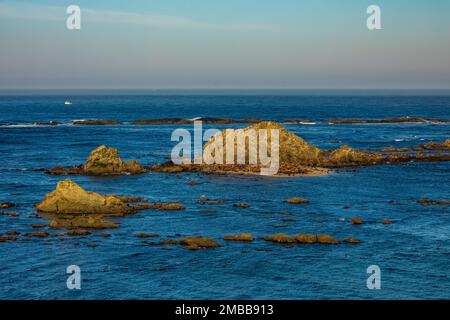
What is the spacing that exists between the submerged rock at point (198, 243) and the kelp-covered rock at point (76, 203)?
14861mm

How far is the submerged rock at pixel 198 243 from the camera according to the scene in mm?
57375

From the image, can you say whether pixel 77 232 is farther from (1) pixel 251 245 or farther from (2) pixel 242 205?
(2) pixel 242 205

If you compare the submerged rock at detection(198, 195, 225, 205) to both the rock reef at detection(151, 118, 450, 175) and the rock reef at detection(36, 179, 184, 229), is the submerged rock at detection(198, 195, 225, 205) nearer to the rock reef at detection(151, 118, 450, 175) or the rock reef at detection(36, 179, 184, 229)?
the rock reef at detection(36, 179, 184, 229)

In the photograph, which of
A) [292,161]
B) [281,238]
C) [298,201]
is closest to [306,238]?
[281,238]

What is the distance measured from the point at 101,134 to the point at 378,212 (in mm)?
112172

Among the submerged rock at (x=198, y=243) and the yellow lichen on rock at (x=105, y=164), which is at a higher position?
the yellow lichen on rock at (x=105, y=164)

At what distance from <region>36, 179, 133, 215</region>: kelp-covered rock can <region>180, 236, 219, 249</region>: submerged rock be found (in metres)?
A: 14.9

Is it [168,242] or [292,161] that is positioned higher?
[292,161]

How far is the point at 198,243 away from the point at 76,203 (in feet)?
60.4

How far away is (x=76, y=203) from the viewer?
69750 millimetres

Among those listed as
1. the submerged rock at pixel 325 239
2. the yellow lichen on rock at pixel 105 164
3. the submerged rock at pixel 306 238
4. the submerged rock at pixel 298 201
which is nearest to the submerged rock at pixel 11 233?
the submerged rock at pixel 306 238

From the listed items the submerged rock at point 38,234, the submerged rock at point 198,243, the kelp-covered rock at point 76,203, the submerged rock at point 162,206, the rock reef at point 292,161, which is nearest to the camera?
the submerged rock at point 198,243

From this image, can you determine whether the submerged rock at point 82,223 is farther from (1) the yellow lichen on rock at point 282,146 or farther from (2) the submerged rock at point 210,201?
(1) the yellow lichen on rock at point 282,146
